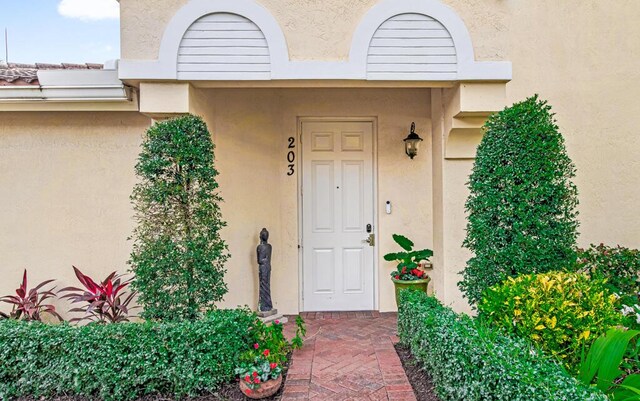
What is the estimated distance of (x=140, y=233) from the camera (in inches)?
Answer: 143

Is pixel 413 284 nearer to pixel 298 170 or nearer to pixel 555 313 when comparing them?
pixel 555 313

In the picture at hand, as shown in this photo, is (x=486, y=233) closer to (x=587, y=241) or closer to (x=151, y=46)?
(x=587, y=241)

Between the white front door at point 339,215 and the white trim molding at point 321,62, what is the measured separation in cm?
184

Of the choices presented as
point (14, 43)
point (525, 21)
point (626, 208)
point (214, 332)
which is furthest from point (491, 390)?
point (14, 43)

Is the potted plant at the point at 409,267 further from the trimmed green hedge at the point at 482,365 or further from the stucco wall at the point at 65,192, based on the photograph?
the stucco wall at the point at 65,192

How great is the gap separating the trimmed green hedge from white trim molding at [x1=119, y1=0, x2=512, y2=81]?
2.59 m

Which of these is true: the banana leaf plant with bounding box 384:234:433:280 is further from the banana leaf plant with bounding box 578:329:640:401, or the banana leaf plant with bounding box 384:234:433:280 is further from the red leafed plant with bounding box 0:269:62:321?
the red leafed plant with bounding box 0:269:62:321

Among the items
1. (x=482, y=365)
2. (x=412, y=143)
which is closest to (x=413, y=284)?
(x=412, y=143)

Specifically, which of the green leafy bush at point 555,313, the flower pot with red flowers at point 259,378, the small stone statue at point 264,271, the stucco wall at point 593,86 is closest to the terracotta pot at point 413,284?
the small stone statue at point 264,271

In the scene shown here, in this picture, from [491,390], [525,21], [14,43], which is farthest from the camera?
[14,43]

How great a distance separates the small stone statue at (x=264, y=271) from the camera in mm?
5168

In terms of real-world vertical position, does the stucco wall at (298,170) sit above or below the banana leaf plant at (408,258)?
above

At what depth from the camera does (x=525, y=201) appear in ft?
11.0

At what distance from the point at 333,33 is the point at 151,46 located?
6.58 feet
